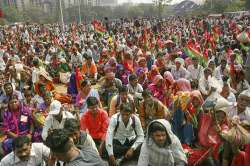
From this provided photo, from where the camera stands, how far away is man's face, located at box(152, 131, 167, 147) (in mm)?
3775

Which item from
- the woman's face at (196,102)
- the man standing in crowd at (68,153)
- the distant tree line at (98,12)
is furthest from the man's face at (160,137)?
the distant tree line at (98,12)

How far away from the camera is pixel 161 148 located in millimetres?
3930

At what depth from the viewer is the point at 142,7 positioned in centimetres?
8869

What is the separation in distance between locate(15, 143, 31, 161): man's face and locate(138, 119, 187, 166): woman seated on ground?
1.24m

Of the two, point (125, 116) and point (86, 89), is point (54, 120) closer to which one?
point (125, 116)

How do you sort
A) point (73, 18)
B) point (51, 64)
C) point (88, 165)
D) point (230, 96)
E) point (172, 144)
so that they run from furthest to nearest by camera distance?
point (73, 18) < point (51, 64) < point (230, 96) < point (172, 144) < point (88, 165)

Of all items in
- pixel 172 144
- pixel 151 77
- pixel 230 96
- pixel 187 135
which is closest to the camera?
pixel 172 144

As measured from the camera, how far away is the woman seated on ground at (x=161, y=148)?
3.78 m

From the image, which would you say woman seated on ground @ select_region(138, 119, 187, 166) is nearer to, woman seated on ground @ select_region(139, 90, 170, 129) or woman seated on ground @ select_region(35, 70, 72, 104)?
woman seated on ground @ select_region(139, 90, 170, 129)

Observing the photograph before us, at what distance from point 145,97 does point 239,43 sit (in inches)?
316

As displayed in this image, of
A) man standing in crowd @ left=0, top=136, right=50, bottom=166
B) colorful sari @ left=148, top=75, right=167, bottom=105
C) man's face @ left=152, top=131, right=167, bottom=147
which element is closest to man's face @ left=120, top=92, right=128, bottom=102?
colorful sari @ left=148, top=75, right=167, bottom=105

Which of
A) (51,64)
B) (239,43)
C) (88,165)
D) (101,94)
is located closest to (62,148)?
(88,165)

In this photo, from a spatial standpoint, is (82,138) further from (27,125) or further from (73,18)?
(73,18)

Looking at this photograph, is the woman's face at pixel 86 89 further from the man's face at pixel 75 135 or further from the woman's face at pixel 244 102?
the woman's face at pixel 244 102
